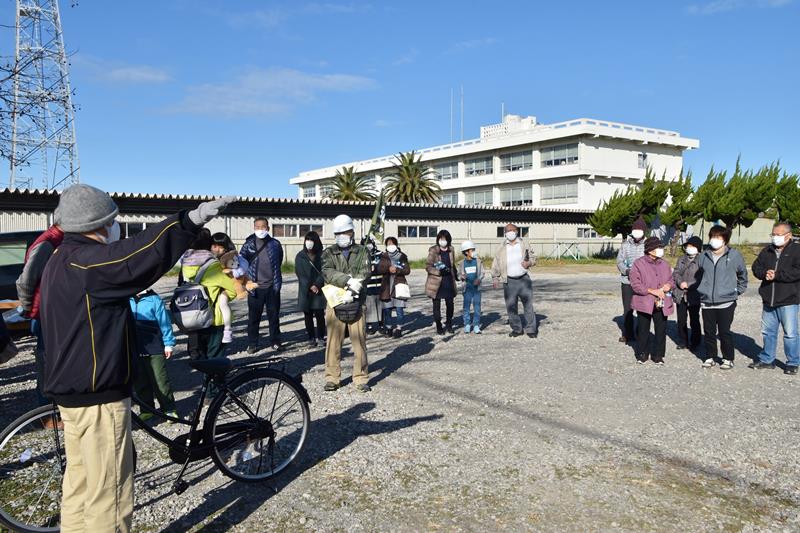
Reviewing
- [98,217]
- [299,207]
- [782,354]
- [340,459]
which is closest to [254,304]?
[340,459]

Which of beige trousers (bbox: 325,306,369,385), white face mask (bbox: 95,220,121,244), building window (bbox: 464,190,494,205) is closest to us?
white face mask (bbox: 95,220,121,244)

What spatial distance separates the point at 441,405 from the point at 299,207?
26371 millimetres

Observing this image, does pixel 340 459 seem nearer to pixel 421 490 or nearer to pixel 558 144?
pixel 421 490

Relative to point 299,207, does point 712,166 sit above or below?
above

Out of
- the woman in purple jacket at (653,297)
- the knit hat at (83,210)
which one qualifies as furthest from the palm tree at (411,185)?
the knit hat at (83,210)

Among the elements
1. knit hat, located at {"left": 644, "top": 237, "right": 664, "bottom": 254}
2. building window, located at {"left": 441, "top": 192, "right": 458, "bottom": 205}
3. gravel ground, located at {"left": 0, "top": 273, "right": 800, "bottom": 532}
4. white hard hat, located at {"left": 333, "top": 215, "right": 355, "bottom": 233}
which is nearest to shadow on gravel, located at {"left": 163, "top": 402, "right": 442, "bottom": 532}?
gravel ground, located at {"left": 0, "top": 273, "right": 800, "bottom": 532}

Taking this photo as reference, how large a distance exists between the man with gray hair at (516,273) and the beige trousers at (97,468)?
776 cm

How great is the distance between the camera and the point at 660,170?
57031 millimetres

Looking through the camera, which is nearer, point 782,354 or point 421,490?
point 421,490

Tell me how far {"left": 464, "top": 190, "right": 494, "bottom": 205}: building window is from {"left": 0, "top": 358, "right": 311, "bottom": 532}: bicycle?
57.6 meters

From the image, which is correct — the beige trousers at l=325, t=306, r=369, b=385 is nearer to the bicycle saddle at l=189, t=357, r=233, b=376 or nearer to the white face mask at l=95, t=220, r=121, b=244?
the bicycle saddle at l=189, t=357, r=233, b=376

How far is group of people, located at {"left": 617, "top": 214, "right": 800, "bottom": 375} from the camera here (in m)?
7.53

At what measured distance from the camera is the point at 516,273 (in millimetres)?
9945

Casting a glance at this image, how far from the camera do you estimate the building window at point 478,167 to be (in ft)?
201
